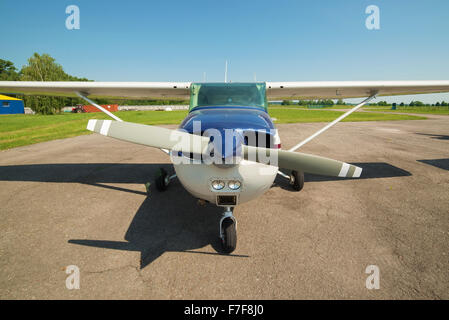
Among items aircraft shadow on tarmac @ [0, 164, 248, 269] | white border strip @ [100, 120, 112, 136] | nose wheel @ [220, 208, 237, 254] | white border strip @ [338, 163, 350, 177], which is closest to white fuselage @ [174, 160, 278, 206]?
nose wheel @ [220, 208, 237, 254]

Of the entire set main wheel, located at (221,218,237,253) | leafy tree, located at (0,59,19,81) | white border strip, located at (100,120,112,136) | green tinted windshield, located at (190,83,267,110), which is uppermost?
leafy tree, located at (0,59,19,81)

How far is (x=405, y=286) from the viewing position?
6.81 feet

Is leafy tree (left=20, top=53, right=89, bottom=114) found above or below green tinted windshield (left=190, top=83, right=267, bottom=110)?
above

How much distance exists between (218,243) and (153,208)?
1.55m

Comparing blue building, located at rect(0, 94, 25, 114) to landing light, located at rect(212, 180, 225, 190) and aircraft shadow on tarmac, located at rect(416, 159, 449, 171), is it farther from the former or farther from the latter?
aircraft shadow on tarmac, located at rect(416, 159, 449, 171)

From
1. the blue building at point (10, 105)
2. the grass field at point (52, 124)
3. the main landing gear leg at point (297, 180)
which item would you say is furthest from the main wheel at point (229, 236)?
the blue building at point (10, 105)

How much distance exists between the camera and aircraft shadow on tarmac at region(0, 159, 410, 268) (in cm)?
274

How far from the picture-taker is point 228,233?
99.0 inches

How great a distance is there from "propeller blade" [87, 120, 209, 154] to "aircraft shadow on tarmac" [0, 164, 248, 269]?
1.43 meters

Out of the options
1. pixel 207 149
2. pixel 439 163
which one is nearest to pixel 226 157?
pixel 207 149

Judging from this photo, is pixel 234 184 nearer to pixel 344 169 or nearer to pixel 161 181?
pixel 344 169
